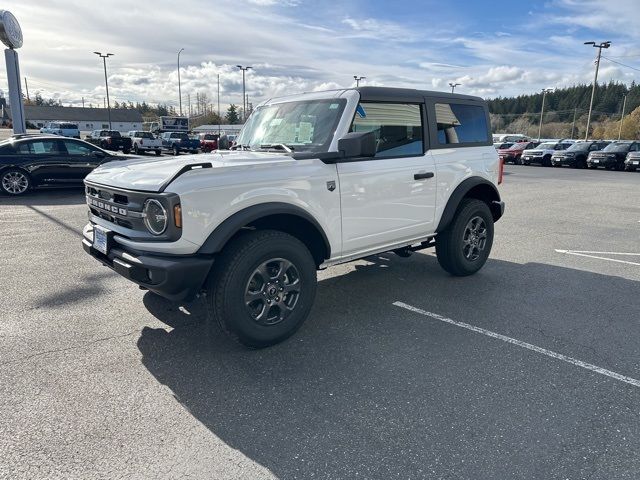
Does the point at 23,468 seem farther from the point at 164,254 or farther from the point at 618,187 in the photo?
the point at 618,187

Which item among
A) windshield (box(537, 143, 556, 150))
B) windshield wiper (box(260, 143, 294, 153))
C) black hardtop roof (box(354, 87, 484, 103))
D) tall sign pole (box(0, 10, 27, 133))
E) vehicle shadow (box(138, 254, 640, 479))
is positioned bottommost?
vehicle shadow (box(138, 254, 640, 479))

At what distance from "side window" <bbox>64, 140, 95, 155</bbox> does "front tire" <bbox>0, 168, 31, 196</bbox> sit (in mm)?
1178

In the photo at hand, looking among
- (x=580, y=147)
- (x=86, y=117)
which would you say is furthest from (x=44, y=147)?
(x=86, y=117)

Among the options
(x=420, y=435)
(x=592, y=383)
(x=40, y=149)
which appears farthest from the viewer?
(x=40, y=149)

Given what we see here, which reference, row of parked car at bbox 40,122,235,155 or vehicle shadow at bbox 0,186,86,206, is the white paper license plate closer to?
vehicle shadow at bbox 0,186,86,206

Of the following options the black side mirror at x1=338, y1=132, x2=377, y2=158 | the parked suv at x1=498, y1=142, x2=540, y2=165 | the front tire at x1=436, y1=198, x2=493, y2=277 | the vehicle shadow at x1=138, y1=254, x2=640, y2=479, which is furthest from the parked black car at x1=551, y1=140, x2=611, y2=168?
the black side mirror at x1=338, y1=132, x2=377, y2=158

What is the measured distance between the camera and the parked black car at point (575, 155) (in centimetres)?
2762

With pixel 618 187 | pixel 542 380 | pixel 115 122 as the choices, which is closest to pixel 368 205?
pixel 542 380

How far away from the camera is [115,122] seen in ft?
341

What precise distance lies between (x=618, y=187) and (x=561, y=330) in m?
15.4

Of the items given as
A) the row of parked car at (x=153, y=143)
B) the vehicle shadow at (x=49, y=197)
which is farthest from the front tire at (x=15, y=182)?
the row of parked car at (x=153, y=143)

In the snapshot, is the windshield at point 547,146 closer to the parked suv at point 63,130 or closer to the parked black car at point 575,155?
the parked black car at point 575,155

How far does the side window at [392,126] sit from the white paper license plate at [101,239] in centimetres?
222

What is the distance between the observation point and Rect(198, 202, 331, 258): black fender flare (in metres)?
3.17
